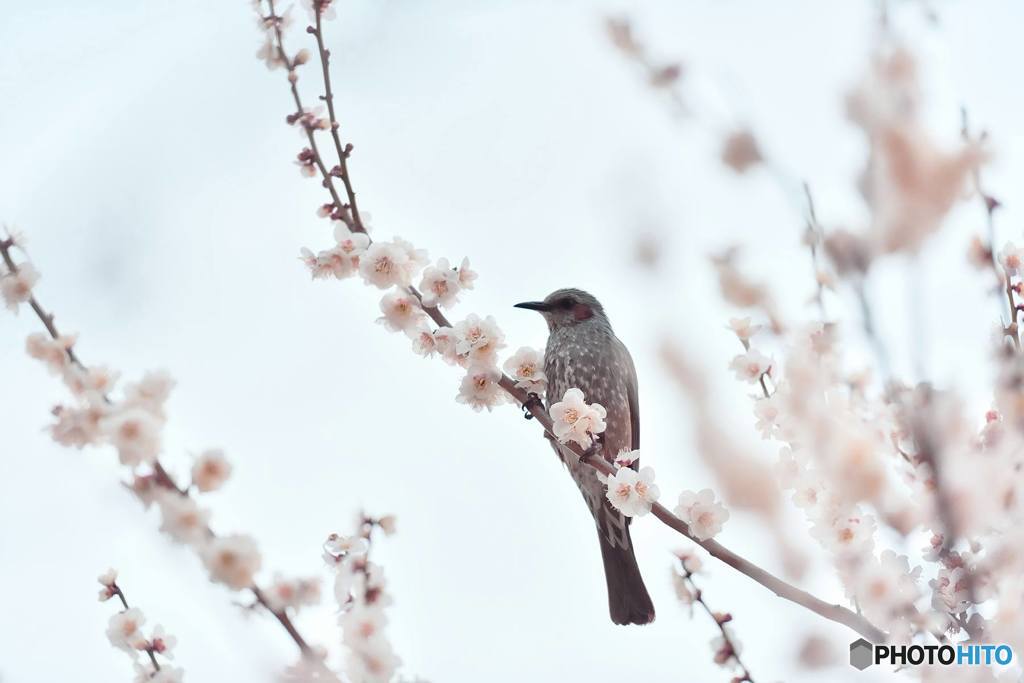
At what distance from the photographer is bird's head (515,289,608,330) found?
14.9ft

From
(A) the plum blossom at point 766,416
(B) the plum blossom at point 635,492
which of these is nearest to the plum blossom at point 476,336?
(B) the plum blossom at point 635,492

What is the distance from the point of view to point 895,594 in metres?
1.46

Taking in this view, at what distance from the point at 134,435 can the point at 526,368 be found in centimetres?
142

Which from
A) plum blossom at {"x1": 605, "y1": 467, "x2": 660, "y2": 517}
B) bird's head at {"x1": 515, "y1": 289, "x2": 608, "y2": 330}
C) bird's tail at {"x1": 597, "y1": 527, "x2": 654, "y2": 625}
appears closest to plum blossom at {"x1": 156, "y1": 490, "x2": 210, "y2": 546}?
plum blossom at {"x1": 605, "y1": 467, "x2": 660, "y2": 517}

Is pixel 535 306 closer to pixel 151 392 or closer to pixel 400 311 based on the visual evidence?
pixel 400 311

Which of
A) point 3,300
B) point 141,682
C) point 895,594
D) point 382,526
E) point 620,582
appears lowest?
point 141,682

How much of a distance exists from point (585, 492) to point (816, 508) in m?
2.35

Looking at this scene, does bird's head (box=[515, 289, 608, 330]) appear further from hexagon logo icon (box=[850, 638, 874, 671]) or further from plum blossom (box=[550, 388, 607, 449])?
hexagon logo icon (box=[850, 638, 874, 671])

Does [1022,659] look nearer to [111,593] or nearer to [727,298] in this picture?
[727,298]

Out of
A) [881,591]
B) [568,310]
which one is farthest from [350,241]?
[568,310]

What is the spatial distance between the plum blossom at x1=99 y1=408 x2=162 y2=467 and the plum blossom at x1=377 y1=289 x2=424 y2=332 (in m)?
1.05

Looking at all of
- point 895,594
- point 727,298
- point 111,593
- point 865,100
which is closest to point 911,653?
point 895,594

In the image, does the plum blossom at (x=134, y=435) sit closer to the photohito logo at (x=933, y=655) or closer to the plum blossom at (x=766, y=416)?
the photohito logo at (x=933, y=655)

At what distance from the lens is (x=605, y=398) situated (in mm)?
4227
